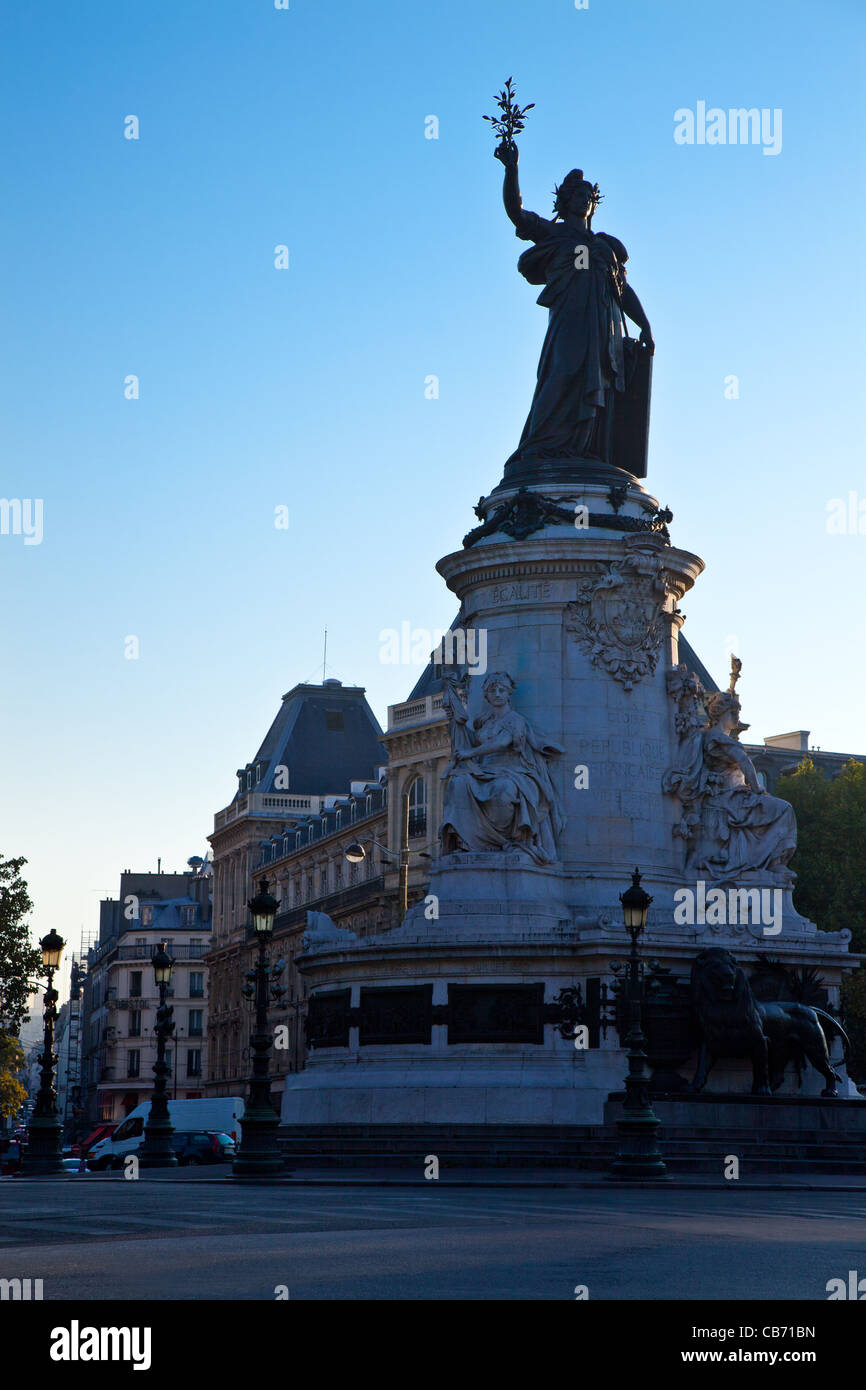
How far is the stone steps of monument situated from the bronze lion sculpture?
4.98ft

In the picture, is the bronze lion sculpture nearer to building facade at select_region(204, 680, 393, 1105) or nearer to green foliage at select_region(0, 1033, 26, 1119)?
green foliage at select_region(0, 1033, 26, 1119)

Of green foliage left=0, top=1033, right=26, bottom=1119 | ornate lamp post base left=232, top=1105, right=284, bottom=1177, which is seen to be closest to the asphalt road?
ornate lamp post base left=232, top=1105, right=284, bottom=1177

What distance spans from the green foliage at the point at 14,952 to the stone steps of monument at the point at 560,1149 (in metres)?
25.6

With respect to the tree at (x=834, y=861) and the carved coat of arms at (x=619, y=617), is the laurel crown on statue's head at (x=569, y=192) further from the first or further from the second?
the tree at (x=834, y=861)

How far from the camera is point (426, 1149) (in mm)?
30688

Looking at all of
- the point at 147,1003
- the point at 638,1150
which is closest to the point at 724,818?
the point at 638,1150

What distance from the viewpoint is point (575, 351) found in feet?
131

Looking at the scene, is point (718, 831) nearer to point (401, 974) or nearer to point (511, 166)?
point (401, 974)

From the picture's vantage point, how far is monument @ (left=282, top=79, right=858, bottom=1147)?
108 feet

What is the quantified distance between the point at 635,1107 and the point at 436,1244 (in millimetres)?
12616

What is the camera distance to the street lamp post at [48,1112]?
36094mm

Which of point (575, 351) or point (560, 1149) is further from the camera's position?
point (575, 351)

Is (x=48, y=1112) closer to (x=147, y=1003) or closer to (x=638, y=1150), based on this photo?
(x=638, y=1150)
